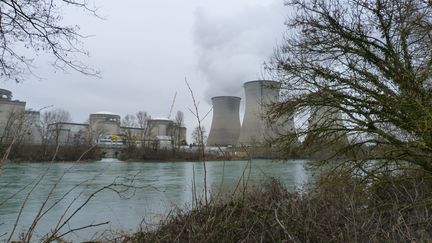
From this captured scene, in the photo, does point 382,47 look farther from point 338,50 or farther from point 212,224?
point 212,224

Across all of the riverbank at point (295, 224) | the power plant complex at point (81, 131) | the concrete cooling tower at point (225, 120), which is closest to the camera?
the power plant complex at point (81, 131)

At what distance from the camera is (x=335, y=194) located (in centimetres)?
476

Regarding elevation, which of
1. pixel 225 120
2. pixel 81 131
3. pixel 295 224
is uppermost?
pixel 225 120

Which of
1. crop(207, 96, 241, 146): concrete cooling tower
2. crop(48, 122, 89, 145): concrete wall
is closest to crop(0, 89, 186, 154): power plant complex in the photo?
crop(48, 122, 89, 145): concrete wall

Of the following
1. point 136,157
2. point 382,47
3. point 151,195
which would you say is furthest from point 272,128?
point 136,157

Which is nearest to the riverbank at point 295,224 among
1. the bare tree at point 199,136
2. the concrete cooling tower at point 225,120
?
the bare tree at point 199,136

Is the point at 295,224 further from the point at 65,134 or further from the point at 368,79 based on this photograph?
the point at 65,134

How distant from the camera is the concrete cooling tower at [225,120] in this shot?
157 feet

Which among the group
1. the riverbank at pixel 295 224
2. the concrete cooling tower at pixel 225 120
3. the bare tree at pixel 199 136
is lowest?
the riverbank at pixel 295 224

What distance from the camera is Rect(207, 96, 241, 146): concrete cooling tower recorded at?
4791 centimetres

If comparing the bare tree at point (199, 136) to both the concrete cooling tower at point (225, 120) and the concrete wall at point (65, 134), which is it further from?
the concrete cooling tower at point (225, 120)

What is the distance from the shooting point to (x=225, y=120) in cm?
4850

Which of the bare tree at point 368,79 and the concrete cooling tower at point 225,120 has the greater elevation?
the concrete cooling tower at point 225,120

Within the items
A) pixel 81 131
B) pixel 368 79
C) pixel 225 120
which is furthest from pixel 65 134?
pixel 368 79
